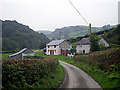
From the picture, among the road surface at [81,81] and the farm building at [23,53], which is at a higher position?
the farm building at [23,53]

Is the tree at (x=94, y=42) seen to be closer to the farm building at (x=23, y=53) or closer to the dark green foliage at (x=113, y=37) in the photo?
the dark green foliage at (x=113, y=37)

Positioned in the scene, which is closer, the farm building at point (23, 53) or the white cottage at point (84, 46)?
the farm building at point (23, 53)

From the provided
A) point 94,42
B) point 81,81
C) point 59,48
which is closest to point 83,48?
point 59,48

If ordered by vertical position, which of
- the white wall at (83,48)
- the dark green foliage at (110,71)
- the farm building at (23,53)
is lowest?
the dark green foliage at (110,71)

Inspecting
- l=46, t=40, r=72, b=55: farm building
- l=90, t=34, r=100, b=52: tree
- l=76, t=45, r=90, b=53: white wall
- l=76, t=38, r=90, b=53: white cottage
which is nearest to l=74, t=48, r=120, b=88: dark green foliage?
l=90, t=34, r=100, b=52: tree

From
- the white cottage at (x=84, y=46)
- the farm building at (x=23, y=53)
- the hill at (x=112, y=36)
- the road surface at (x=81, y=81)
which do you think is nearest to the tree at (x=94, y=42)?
the hill at (x=112, y=36)

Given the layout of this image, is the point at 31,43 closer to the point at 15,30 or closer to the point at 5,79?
the point at 15,30

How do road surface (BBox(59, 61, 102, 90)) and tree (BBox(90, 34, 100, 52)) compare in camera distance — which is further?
tree (BBox(90, 34, 100, 52))

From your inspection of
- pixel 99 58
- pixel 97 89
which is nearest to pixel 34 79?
pixel 97 89

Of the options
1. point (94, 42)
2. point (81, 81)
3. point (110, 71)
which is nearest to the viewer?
point (81, 81)

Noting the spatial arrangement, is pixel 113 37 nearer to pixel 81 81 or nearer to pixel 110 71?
pixel 110 71

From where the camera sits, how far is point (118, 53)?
42.2ft

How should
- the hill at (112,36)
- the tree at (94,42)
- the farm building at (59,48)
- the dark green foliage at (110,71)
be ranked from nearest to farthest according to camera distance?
1. the hill at (112,36)
2. the dark green foliage at (110,71)
3. the tree at (94,42)
4. the farm building at (59,48)

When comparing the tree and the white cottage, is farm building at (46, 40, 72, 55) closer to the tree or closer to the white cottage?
the white cottage
